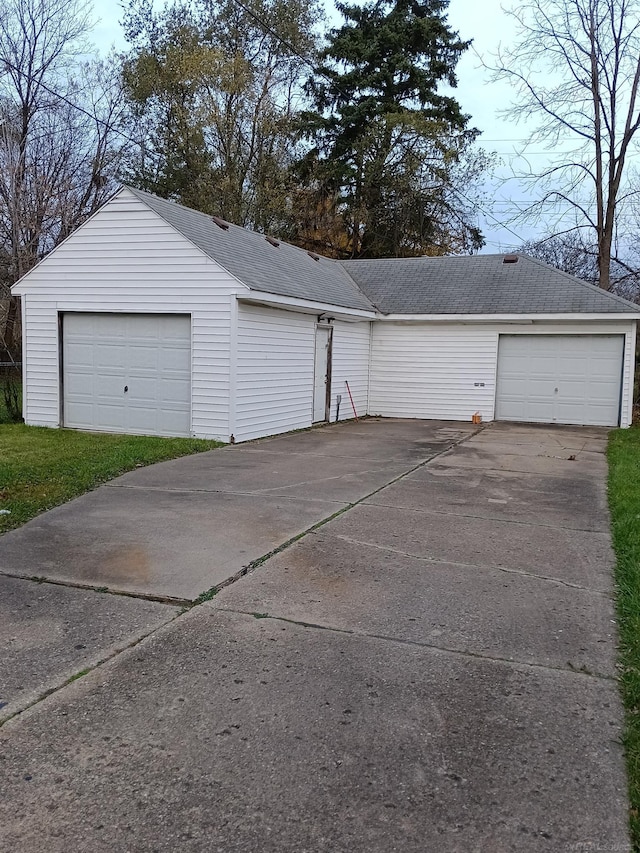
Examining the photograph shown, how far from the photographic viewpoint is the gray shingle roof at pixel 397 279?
42.2 feet

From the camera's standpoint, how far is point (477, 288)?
58.3 ft

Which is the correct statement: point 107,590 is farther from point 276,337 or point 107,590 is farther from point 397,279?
point 397,279

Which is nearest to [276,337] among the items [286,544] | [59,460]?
[59,460]

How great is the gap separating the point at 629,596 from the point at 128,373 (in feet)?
32.9

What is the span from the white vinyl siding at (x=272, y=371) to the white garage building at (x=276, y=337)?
0.04m

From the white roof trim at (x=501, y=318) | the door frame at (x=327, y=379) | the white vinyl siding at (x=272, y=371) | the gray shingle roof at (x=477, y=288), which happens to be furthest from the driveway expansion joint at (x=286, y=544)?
the gray shingle roof at (x=477, y=288)

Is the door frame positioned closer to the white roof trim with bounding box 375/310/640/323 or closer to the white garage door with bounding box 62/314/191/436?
the white roof trim with bounding box 375/310/640/323

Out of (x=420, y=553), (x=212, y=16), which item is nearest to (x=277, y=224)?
(x=212, y=16)

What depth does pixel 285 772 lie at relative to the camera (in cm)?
278

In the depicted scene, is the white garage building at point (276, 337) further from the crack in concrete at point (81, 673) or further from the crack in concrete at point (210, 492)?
the crack in concrete at point (81, 673)

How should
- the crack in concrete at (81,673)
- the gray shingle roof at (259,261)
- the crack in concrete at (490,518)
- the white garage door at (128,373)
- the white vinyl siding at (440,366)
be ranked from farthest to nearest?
the white vinyl siding at (440,366) < the white garage door at (128,373) < the gray shingle roof at (259,261) < the crack in concrete at (490,518) < the crack in concrete at (81,673)

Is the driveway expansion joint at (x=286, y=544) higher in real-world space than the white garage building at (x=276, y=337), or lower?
lower

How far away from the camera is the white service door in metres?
15.1

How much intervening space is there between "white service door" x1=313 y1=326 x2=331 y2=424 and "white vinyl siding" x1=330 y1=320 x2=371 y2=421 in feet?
1.00
